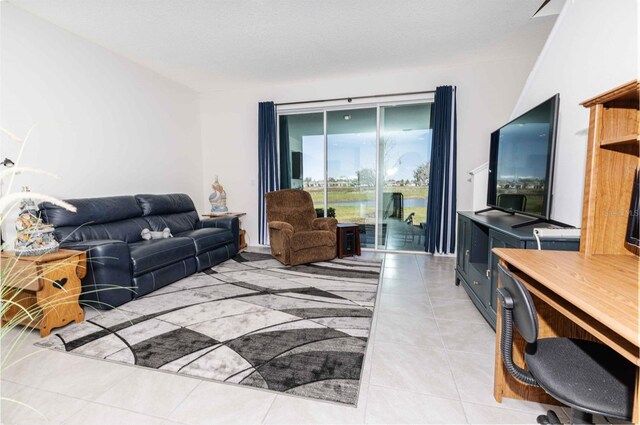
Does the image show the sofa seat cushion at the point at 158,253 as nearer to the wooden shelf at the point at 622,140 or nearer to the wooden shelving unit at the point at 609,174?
the wooden shelving unit at the point at 609,174

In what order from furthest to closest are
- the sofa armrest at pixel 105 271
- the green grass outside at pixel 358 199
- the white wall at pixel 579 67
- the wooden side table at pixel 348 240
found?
1. the green grass outside at pixel 358 199
2. the wooden side table at pixel 348 240
3. the sofa armrest at pixel 105 271
4. the white wall at pixel 579 67

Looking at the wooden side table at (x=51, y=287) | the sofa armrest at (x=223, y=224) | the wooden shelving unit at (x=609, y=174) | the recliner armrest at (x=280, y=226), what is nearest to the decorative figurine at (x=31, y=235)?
the wooden side table at (x=51, y=287)

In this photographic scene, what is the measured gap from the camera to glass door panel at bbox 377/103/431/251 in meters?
4.32

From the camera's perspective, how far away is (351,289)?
290 cm

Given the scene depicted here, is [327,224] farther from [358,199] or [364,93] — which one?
[364,93]

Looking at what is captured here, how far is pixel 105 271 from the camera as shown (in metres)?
2.37

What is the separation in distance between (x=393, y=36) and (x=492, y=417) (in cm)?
A: 337

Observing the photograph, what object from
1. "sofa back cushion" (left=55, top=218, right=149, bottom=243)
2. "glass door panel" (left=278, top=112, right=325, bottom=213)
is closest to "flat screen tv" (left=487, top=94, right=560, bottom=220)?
"glass door panel" (left=278, top=112, right=325, bottom=213)

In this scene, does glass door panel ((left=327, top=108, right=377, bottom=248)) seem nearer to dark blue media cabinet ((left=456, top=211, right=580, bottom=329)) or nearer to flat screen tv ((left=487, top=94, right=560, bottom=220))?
dark blue media cabinet ((left=456, top=211, right=580, bottom=329))

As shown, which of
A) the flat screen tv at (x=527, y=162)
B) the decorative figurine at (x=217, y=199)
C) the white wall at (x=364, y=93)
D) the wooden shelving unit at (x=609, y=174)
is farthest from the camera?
the decorative figurine at (x=217, y=199)

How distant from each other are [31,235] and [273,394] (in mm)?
2139

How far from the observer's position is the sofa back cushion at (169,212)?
3561 mm

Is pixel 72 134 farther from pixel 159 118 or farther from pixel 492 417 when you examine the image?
pixel 492 417

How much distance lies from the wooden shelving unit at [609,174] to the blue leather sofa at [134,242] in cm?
263
